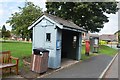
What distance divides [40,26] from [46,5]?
85.7ft

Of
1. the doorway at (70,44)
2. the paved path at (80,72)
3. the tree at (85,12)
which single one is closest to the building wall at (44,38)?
the paved path at (80,72)

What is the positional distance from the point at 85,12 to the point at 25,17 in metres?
18.3

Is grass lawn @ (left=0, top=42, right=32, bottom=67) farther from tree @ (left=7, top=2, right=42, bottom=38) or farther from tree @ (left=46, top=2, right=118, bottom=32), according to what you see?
tree @ (left=7, top=2, right=42, bottom=38)

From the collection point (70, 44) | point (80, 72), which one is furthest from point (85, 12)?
point (80, 72)

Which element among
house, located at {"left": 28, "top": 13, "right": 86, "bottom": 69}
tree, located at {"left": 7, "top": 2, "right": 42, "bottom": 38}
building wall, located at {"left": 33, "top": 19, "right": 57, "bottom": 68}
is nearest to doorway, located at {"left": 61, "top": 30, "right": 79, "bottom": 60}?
house, located at {"left": 28, "top": 13, "right": 86, "bottom": 69}

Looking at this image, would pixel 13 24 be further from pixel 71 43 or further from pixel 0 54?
pixel 0 54

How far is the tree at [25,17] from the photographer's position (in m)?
46.8

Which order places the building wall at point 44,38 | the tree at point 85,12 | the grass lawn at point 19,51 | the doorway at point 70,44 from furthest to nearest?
the tree at point 85,12
the doorway at point 70,44
the grass lawn at point 19,51
the building wall at point 44,38

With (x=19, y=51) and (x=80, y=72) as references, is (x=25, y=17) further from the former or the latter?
(x=80, y=72)

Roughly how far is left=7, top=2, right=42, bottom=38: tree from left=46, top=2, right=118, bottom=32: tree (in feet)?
31.1

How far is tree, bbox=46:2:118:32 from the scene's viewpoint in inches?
1329

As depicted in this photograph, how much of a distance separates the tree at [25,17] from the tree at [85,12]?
31.1ft

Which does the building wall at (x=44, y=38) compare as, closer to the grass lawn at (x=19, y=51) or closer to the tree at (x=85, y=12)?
Result: the grass lawn at (x=19, y=51)

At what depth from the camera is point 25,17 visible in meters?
48.0
